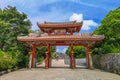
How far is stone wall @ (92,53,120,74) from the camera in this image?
1846 centimetres

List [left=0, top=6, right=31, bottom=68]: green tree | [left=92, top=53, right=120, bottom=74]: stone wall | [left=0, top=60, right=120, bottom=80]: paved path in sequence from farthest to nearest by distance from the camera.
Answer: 1. [left=0, top=6, right=31, bottom=68]: green tree
2. [left=92, top=53, right=120, bottom=74]: stone wall
3. [left=0, top=60, right=120, bottom=80]: paved path

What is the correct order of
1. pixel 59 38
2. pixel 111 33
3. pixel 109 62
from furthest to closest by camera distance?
pixel 59 38 < pixel 111 33 < pixel 109 62

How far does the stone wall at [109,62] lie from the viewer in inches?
727

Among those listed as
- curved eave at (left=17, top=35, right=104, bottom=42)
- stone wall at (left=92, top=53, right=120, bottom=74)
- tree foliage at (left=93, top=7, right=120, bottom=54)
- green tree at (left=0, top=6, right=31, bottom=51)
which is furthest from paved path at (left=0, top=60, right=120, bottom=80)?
green tree at (left=0, top=6, right=31, bottom=51)

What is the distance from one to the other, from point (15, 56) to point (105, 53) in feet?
29.9

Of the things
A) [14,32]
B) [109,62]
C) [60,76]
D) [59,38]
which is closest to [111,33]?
[109,62]

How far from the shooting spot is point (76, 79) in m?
13.6

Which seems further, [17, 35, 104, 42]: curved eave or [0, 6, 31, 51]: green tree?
[0, 6, 31, 51]: green tree

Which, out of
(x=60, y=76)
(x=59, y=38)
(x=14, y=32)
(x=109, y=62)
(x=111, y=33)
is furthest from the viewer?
(x=14, y=32)

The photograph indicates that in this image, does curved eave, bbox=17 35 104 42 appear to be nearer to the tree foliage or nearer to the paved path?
the tree foliage

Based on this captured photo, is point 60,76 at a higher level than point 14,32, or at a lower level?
lower

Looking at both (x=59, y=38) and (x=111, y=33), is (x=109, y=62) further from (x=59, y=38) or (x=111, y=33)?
(x=59, y=38)

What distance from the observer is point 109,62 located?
67.3 feet

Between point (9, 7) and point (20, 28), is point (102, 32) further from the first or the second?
point (9, 7)
